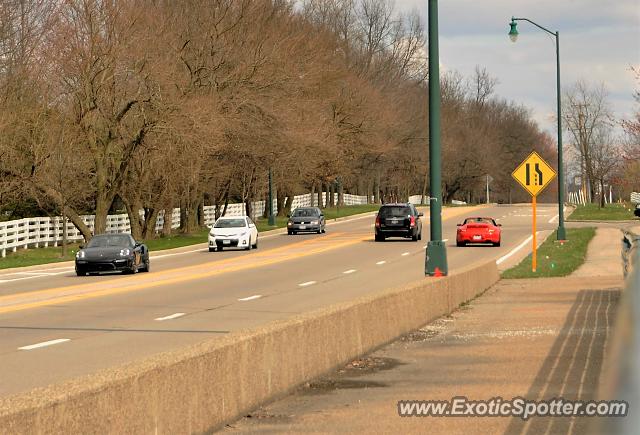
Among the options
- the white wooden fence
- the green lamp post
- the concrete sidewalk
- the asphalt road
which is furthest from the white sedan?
the concrete sidewalk

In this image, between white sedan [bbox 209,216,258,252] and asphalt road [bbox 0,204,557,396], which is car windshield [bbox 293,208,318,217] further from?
white sedan [bbox 209,216,258,252]

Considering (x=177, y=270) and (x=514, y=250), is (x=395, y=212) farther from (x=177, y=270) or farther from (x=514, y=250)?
(x=177, y=270)

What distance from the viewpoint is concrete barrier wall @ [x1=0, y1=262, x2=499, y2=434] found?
582 cm

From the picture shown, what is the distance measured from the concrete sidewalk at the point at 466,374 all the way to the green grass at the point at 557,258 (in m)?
10.8

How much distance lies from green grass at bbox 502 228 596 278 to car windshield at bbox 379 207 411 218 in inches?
277

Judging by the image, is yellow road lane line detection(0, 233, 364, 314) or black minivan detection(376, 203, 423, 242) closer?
yellow road lane line detection(0, 233, 364, 314)

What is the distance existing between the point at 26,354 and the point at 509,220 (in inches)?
2749

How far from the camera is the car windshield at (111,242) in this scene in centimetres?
3556

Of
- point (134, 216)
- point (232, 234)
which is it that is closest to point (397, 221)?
point (232, 234)

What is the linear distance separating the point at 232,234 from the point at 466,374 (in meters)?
38.8

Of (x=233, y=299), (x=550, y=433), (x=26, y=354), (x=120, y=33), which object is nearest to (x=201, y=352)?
(x=550, y=433)

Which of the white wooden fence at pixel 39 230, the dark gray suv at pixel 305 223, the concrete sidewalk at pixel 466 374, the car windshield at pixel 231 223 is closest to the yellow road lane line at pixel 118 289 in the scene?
the car windshield at pixel 231 223

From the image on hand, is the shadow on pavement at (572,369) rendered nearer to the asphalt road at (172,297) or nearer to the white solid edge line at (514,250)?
the asphalt road at (172,297)

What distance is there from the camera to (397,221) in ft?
184
